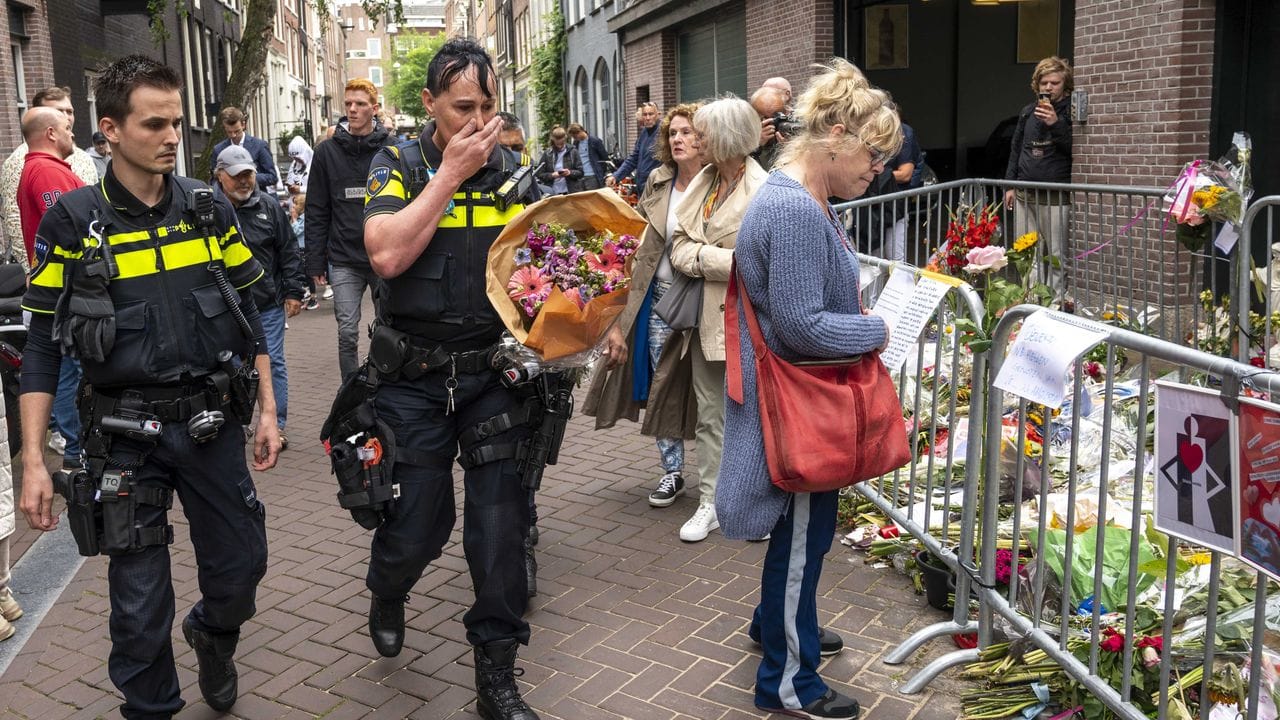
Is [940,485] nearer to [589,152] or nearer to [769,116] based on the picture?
[769,116]

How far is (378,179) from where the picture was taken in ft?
12.0

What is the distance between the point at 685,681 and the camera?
3.95m

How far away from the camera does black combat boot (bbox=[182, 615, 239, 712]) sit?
3.77 m

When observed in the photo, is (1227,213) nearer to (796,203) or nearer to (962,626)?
(962,626)

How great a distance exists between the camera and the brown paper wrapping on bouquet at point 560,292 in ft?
11.8

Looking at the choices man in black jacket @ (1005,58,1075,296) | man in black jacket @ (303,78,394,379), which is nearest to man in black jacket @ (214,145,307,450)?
man in black jacket @ (303,78,394,379)

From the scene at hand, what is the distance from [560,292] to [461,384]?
0.43 meters

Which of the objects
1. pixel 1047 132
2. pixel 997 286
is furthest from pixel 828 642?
pixel 1047 132

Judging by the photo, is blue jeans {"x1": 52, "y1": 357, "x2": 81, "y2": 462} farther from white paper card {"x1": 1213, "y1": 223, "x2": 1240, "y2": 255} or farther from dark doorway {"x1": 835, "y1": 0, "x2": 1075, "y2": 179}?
dark doorway {"x1": 835, "y1": 0, "x2": 1075, "y2": 179}

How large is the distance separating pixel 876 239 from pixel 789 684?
5991 mm

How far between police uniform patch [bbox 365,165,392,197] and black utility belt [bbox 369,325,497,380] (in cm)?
43

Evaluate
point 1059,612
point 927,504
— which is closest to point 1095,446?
point 927,504

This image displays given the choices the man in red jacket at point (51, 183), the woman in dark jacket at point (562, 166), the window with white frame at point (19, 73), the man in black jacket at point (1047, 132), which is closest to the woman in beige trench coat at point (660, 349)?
the man in red jacket at point (51, 183)

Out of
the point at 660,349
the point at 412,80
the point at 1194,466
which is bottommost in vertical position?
the point at 660,349
